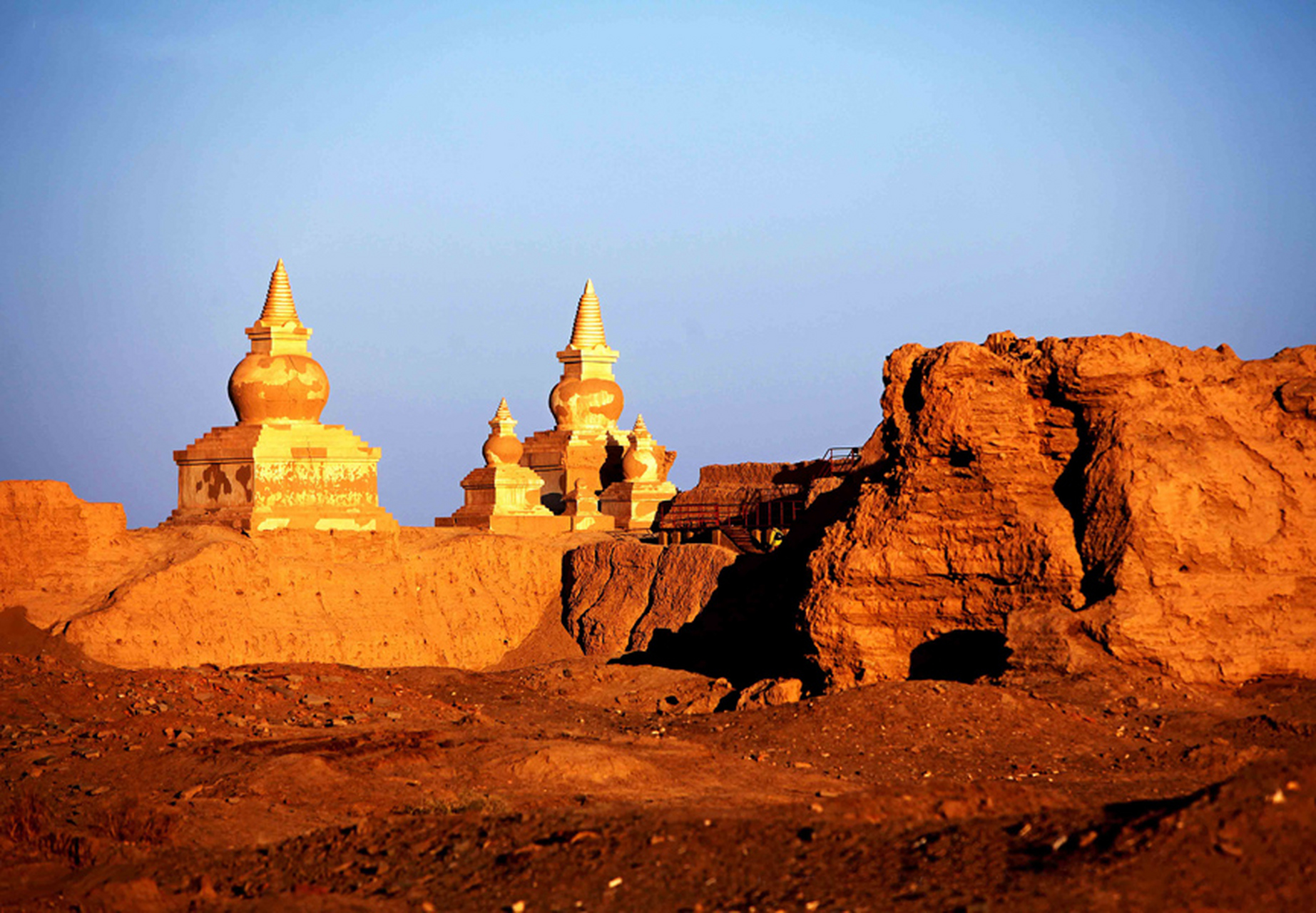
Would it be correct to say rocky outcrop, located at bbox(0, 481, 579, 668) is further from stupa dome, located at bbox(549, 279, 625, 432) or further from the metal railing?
stupa dome, located at bbox(549, 279, 625, 432)

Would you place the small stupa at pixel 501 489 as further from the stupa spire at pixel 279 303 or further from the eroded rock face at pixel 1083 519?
the eroded rock face at pixel 1083 519

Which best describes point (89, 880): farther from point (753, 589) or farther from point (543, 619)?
point (543, 619)

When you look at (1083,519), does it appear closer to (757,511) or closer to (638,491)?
(757,511)

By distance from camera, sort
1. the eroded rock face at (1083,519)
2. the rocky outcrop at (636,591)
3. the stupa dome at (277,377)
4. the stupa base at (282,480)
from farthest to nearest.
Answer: the stupa dome at (277,377), the stupa base at (282,480), the rocky outcrop at (636,591), the eroded rock face at (1083,519)

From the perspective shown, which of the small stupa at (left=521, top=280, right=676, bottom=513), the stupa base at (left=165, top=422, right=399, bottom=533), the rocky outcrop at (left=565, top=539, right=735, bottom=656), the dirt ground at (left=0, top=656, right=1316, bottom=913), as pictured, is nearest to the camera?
the dirt ground at (left=0, top=656, right=1316, bottom=913)

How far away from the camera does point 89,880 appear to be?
8.57 m

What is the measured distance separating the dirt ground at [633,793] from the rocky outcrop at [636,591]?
2.96 m

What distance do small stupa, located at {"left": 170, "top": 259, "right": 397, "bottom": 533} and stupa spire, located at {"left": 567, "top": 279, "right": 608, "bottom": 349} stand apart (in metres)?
15.8

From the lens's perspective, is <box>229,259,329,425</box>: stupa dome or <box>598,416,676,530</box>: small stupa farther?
<box>598,416,676,530</box>: small stupa

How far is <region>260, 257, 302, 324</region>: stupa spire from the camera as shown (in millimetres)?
26859

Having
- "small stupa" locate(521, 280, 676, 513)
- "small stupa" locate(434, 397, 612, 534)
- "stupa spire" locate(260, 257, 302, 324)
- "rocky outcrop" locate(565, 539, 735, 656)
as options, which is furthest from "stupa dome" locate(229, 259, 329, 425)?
"small stupa" locate(521, 280, 676, 513)

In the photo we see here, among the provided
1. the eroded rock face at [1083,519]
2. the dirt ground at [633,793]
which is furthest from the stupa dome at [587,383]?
the eroded rock face at [1083,519]

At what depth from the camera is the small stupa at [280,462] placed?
24.6 metres

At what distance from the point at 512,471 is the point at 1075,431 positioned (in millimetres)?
22729
